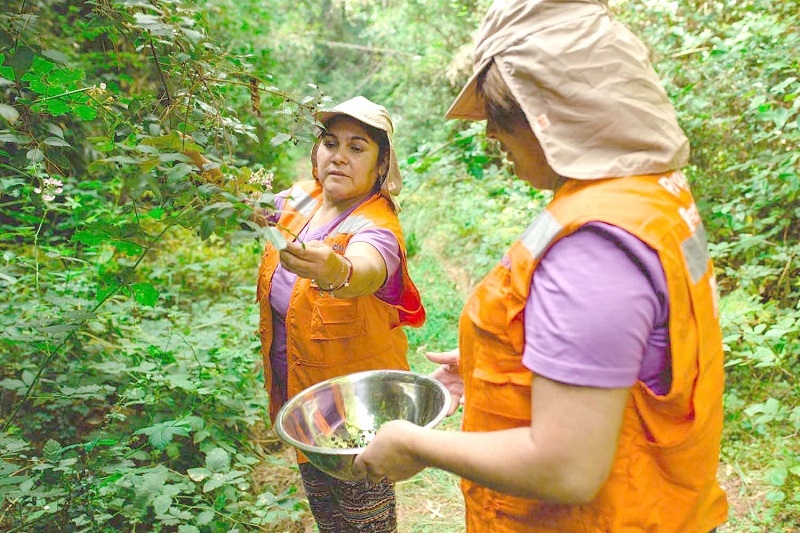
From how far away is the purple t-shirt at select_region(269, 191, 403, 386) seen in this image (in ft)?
6.13

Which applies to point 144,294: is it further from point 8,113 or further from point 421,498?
point 421,498

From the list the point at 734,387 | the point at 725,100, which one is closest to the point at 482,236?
the point at 725,100

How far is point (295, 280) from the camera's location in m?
1.98

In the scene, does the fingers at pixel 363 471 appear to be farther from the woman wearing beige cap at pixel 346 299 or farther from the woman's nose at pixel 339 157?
the woman's nose at pixel 339 157

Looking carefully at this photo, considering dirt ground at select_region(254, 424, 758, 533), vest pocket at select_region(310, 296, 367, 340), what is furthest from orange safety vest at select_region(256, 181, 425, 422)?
dirt ground at select_region(254, 424, 758, 533)

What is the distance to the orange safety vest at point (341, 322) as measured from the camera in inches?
75.7

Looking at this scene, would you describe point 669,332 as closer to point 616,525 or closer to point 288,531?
point 616,525

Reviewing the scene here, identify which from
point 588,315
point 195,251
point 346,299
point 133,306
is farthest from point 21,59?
point 195,251

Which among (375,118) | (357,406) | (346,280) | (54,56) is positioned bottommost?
(357,406)

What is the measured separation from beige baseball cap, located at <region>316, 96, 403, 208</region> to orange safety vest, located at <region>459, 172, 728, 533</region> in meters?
1.16

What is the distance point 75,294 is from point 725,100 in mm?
4517

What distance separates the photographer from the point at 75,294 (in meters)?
3.10

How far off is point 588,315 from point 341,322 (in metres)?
1.23

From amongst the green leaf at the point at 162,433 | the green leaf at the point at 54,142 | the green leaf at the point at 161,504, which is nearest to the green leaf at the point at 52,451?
Result: the green leaf at the point at 162,433
